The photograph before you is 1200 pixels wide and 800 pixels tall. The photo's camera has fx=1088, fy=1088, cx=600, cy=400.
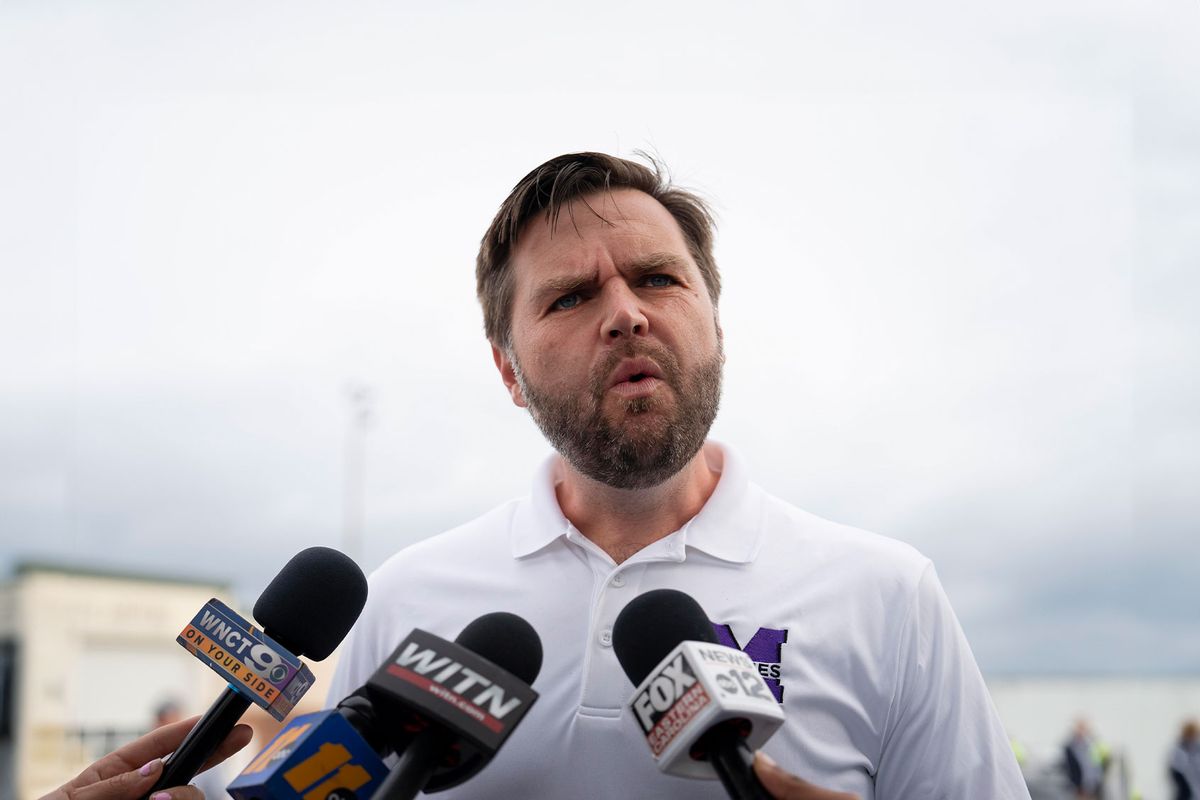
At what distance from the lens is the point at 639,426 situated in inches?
82.1

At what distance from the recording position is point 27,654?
15.8 meters

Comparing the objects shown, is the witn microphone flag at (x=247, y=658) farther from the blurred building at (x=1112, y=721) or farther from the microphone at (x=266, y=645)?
the blurred building at (x=1112, y=721)

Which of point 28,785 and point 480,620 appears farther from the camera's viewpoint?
point 28,785

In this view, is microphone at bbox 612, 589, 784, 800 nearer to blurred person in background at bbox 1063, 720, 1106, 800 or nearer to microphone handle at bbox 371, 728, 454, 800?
microphone handle at bbox 371, 728, 454, 800

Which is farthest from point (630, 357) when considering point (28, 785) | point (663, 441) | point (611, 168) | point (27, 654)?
point (27, 654)

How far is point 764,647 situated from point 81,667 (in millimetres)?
17298

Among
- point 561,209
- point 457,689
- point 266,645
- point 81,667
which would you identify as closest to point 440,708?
point 457,689

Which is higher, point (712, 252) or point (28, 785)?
point (712, 252)

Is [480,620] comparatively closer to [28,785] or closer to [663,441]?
[663,441]

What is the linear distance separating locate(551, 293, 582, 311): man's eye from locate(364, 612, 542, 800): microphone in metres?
0.92

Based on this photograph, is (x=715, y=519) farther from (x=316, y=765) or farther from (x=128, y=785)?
(x=128, y=785)

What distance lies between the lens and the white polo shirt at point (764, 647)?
76.4 inches

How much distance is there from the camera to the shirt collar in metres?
2.15

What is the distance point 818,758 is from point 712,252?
4.08 feet
